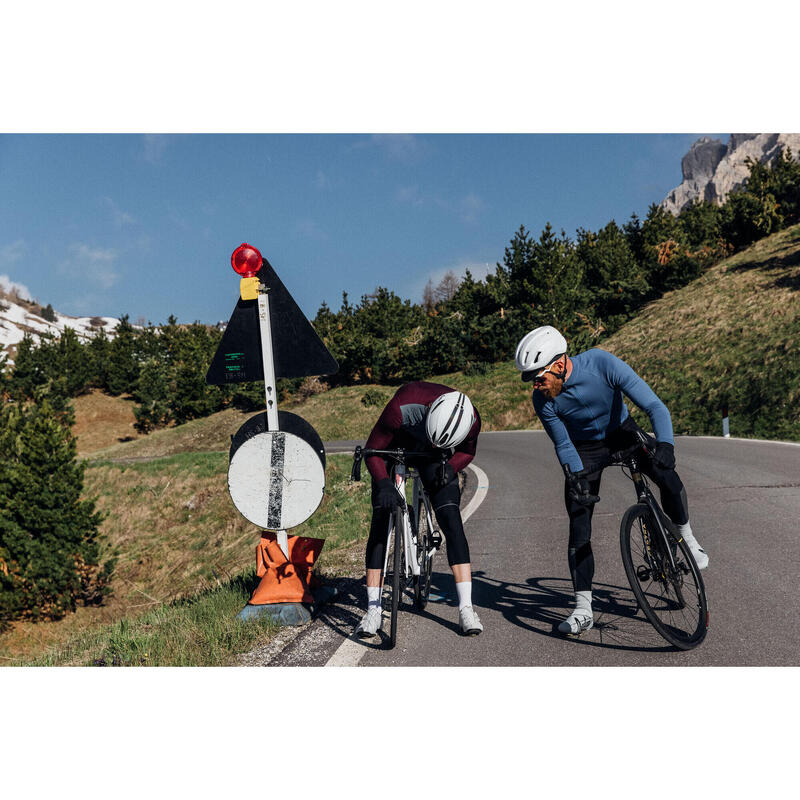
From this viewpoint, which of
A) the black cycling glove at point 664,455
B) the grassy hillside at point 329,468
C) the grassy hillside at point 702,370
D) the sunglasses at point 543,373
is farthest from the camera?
the grassy hillside at point 702,370

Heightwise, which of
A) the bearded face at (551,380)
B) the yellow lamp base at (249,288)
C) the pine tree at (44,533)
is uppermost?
the yellow lamp base at (249,288)

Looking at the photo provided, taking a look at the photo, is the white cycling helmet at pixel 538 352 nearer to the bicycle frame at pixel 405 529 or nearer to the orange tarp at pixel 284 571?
the bicycle frame at pixel 405 529

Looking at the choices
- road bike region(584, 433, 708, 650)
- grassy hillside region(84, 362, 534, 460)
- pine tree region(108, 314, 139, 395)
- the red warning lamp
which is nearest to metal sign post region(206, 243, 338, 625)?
the red warning lamp

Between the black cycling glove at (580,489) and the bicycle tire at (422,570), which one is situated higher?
the black cycling glove at (580,489)

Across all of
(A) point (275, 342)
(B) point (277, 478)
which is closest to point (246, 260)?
(A) point (275, 342)

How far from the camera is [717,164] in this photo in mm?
173125

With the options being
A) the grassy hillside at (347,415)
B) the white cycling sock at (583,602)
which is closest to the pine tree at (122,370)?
the grassy hillside at (347,415)

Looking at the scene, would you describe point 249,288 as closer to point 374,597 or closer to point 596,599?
point 374,597

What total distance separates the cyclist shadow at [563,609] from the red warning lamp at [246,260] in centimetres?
320

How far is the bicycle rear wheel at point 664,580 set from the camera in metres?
3.56

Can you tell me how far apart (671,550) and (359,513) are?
22.0 feet

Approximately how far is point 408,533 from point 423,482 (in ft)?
1.27

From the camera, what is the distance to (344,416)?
40.2 metres

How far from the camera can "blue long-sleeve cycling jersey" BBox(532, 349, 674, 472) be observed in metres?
3.85
